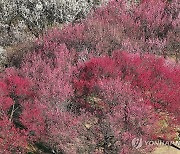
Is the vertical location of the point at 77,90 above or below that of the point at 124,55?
below

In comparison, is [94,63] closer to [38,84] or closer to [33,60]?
[38,84]

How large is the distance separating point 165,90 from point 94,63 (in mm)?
7339

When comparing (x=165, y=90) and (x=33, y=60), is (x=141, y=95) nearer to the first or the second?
(x=165, y=90)

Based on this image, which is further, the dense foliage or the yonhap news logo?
the dense foliage

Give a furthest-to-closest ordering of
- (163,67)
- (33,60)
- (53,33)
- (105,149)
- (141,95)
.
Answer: (53,33) → (33,60) → (163,67) → (141,95) → (105,149)

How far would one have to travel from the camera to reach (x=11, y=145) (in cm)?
3325

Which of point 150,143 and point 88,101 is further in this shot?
point 88,101

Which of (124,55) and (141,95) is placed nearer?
(141,95)

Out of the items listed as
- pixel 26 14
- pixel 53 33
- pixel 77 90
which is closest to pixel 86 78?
pixel 77 90

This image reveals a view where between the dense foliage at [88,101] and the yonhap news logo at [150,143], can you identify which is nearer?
the yonhap news logo at [150,143]

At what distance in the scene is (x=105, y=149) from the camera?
30.6m

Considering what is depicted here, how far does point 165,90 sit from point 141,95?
225 centimetres

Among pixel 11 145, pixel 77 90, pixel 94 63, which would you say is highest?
pixel 94 63

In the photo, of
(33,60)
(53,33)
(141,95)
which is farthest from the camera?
(53,33)
